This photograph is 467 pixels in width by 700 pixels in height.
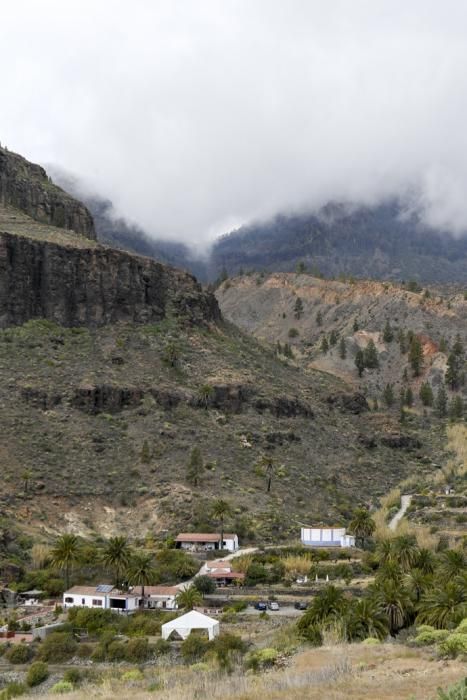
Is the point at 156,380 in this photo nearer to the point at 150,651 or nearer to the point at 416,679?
the point at 150,651

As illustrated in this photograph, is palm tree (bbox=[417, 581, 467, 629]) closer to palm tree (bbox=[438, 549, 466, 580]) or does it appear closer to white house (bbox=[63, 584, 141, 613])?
palm tree (bbox=[438, 549, 466, 580])

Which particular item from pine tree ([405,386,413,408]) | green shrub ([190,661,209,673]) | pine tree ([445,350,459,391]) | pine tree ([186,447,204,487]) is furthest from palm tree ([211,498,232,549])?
pine tree ([445,350,459,391])

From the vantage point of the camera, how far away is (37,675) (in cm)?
3606

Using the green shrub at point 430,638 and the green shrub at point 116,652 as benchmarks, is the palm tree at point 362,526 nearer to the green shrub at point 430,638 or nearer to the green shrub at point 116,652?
the green shrub at point 116,652

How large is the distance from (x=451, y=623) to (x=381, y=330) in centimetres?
11088

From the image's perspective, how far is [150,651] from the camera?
39.7m

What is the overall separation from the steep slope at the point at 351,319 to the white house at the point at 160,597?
256 feet

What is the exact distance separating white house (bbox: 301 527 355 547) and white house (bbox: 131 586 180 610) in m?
16.8

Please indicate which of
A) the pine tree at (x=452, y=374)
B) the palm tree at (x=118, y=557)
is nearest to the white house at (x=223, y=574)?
the palm tree at (x=118, y=557)

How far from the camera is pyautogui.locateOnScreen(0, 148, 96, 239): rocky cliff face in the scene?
112m

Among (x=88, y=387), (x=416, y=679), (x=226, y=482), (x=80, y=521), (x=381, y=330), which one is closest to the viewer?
(x=416, y=679)

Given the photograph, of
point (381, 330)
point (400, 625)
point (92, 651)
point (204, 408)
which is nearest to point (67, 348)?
point (204, 408)

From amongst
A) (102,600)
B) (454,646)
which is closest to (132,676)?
(454,646)

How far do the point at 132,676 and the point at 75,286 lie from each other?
6924 centimetres
